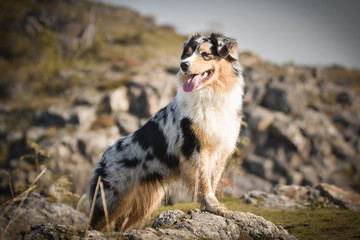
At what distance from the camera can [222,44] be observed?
4.25m

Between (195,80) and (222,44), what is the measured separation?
0.77 m

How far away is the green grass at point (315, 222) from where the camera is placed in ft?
12.4

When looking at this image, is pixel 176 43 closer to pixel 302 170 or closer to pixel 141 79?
pixel 141 79

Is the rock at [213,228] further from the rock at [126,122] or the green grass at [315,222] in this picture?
the rock at [126,122]

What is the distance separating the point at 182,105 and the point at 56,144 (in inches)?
577

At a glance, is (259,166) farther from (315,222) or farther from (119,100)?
(315,222)

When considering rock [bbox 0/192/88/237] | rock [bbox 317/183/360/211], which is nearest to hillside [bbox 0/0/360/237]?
rock [bbox 317/183/360/211]

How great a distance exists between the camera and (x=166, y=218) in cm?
347

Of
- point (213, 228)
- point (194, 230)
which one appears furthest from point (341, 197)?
point (194, 230)

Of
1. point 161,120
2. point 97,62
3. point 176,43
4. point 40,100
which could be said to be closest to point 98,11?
point 176,43

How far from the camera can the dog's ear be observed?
4.21 m

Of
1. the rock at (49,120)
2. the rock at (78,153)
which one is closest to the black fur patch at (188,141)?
the rock at (78,153)

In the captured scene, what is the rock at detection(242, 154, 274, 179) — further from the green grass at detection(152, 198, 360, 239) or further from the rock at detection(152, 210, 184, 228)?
the rock at detection(152, 210, 184, 228)

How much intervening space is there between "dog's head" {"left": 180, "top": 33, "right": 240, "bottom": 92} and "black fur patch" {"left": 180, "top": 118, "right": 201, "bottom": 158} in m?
0.55
